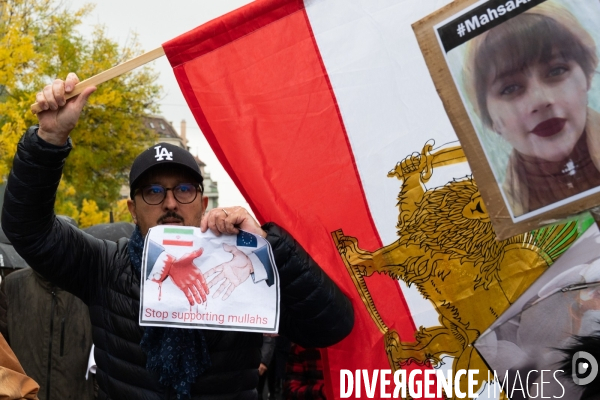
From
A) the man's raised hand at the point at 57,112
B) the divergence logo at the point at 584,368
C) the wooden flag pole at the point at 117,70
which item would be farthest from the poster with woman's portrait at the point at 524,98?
the man's raised hand at the point at 57,112

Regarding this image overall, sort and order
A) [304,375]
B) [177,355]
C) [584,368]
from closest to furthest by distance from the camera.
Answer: [584,368] < [177,355] < [304,375]

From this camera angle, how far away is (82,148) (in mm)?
18297

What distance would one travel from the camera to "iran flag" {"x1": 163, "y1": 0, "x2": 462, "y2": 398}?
300cm

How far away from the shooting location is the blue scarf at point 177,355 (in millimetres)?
2984

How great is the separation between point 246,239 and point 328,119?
0.54 metres

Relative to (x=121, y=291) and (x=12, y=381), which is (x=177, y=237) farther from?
(x=12, y=381)

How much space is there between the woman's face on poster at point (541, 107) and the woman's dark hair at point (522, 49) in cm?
2

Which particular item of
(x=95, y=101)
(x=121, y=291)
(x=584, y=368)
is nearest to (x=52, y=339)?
(x=121, y=291)

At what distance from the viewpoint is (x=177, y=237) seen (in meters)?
3.06

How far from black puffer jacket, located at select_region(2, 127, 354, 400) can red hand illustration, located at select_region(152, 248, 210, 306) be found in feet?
0.57

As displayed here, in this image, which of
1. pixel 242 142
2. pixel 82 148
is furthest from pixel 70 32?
pixel 242 142

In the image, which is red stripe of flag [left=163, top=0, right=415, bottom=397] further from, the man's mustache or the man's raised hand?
the man's raised hand

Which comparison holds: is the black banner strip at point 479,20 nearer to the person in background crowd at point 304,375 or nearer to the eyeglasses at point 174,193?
the eyeglasses at point 174,193

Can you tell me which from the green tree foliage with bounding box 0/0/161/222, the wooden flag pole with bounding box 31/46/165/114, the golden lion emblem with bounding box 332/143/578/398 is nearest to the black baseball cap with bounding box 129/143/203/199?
the wooden flag pole with bounding box 31/46/165/114
